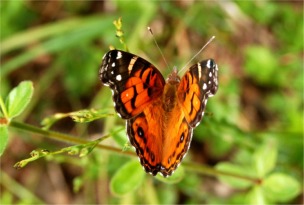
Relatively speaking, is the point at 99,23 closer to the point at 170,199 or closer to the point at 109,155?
the point at 109,155

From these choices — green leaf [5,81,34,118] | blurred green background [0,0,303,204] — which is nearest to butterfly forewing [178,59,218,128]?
green leaf [5,81,34,118]

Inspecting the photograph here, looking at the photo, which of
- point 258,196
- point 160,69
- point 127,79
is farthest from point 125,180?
point 160,69

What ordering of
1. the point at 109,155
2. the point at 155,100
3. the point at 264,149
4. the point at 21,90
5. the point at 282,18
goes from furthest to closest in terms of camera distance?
the point at 282,18 → the point at 109,155 → the point at 264,149 → the point at 155,100 → the point at 21,90

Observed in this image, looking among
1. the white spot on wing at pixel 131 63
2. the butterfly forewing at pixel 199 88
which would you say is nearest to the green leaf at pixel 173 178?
the butterfly forewing at pixel 199 88

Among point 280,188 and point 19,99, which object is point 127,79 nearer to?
point 19,99

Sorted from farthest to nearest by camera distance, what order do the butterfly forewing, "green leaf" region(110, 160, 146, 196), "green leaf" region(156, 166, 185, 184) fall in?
1. "green leaf" region(110, 160, 146, 196)
2. "green leaf" region(156, 166, 185, 184)
3. the butterfly forewing

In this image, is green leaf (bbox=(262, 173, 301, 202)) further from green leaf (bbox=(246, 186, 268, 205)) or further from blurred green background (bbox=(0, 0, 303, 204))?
blurred green background (bbox=(0, 0, 303, 204))

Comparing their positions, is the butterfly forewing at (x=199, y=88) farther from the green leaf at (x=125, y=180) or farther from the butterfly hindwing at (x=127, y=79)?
the green leaf at (x=125, y=180)

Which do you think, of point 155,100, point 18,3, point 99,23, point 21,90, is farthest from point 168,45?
point 21,90
